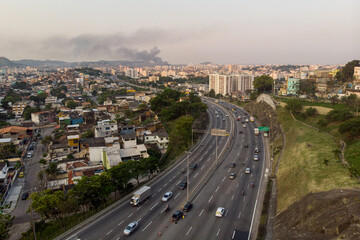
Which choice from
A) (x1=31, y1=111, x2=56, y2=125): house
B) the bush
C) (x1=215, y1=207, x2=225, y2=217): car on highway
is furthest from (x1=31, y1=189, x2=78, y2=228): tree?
(x1=31, y1=111, x2=56, y2=125): house

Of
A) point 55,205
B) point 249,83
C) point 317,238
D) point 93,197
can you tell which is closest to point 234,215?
point 317,238

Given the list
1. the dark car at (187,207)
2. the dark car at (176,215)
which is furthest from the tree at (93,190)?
the dark car at (187,207)

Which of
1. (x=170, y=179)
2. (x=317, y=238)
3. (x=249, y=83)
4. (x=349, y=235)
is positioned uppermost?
(x=249, y=83)

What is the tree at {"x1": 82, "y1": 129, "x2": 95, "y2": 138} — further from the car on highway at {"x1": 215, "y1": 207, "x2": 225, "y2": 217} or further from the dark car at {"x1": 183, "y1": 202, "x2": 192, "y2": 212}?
the car on highway at {"x1": 215, "y1": 207, "x2": 225, "y2": 217}

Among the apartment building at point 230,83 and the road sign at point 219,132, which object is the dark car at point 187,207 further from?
→ the apartment building at point 230,83

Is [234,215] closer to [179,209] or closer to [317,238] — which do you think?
[179,209]
